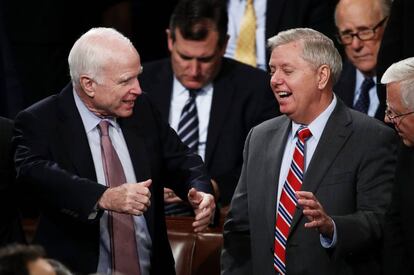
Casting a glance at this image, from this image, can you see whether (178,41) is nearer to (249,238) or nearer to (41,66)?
(41,66)

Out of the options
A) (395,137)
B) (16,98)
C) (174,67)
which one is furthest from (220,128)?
(395,137)

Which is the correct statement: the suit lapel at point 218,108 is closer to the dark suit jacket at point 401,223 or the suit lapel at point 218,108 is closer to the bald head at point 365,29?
the bald head at point 365,29

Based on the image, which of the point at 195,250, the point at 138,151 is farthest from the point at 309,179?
the point at 195,250

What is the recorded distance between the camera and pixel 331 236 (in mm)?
4148

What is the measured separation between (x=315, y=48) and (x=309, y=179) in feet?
1.70

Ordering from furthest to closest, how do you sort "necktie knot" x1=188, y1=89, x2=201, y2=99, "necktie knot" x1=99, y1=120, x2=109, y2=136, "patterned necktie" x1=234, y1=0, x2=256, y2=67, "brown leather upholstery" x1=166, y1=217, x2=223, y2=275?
1. "patterned necktie" x1=234, y1=0, x2=256, y2=67
2. "necktie knot" x1=188, y1=89, x2=201, y2=99
3. "brown leather upholstery" x1=166, y1=217, x2=223, y2=275
4. "necktie knot" x1=99, y1=120, x2=109, y2=136

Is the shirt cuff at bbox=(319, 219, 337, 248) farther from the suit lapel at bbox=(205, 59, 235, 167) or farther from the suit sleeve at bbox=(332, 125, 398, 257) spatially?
the suit lapel at bbox=(205, 59, 235, 167)

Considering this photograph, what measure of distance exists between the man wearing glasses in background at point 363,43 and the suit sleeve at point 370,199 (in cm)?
130

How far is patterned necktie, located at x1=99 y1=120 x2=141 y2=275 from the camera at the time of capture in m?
4.25

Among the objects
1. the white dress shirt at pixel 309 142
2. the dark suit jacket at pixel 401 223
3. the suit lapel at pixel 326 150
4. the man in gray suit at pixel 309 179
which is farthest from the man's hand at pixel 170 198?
the dark suit jacket at pixel 401 223

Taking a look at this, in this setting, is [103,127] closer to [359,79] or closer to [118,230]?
[118,230]

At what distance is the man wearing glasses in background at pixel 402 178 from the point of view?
414 cm

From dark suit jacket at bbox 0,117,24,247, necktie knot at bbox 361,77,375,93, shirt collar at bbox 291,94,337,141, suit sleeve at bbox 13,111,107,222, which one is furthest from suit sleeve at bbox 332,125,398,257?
necktie knot at bbox 361,77,375,93

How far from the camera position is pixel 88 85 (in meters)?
4.29
